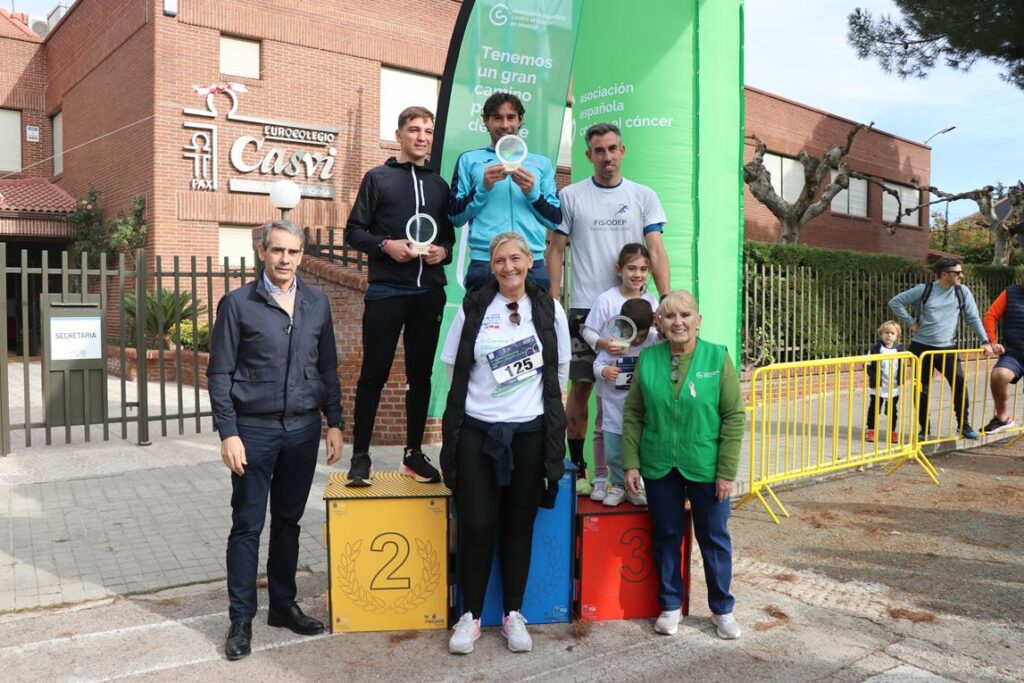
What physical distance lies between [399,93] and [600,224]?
1550cm

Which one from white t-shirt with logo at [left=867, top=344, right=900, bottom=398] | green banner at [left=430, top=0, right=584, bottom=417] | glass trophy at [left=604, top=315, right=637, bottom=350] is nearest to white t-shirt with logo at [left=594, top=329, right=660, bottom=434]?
glass trophy at [left=604, top=315, right=637, bottom=350]

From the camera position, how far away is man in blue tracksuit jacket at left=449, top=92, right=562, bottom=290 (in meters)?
4.42

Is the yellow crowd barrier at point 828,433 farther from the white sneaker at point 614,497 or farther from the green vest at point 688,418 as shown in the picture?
the green vest at point 688,418

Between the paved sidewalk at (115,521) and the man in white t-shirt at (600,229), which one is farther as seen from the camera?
the man in white t-shirt at (600,229)

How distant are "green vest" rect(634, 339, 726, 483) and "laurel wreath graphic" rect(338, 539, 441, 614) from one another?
115 cm

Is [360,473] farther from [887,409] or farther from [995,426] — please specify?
[995,426]

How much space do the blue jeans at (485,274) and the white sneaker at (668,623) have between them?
1.75 meters

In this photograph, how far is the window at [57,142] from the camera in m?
21.8

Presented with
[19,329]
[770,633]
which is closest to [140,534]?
[770,633]

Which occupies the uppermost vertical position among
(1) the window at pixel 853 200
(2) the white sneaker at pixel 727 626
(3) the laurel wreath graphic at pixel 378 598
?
(1) the window at pixel 853 200

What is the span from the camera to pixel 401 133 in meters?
4.57

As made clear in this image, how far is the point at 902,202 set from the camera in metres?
32.2

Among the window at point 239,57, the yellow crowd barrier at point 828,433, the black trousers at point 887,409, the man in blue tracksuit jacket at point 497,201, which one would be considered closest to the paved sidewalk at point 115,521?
the man in blue tracksuit jacket at point 497,201

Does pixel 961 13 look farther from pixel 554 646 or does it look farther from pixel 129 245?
pixel 129 245
